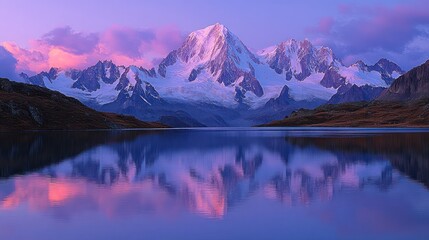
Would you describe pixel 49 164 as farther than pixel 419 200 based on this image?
Yes

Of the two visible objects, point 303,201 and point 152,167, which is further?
point 152,167

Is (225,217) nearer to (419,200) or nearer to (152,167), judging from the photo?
(419,200)

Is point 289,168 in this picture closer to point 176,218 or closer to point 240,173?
point 240,173

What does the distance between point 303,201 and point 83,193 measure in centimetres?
1946

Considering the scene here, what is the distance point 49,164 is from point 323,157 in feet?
139

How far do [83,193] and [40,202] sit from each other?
17.2ft

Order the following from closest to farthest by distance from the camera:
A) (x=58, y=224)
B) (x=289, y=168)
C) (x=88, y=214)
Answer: (x=58, y=224)
(x=88, y=214)
(x=289, y=168)

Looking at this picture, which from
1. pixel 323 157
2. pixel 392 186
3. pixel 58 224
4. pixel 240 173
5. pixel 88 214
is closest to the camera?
pixel 58 224

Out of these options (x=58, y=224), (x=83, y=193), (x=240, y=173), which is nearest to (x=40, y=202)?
(x=83, y=193)

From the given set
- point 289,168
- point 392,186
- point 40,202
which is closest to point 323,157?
point 289,168

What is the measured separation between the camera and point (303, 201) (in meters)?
40.4

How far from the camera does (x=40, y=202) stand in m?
39.6

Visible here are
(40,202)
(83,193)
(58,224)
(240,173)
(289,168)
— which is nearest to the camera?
(58,224)

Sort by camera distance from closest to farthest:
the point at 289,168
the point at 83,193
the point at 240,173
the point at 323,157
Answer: the point at 83,193 → the point at 240,173 → the point at 289,168 → the point at 323,157
